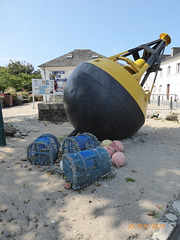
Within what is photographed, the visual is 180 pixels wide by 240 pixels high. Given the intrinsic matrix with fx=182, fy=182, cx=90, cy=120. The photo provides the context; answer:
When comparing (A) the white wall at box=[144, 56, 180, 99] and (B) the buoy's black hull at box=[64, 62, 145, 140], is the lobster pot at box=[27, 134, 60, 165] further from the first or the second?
(A) the white wall at box=[144, 56, 180, 99]

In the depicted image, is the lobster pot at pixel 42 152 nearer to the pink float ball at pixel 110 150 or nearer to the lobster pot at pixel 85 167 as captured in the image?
the lobster pot at pixel 85 167

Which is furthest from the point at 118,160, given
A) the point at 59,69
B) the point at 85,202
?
the point at 59,69

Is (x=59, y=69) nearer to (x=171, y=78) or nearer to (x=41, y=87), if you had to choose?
(x=41, y=87)

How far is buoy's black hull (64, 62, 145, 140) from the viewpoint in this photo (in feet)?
14.0

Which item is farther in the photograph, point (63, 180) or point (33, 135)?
point (33, 135)

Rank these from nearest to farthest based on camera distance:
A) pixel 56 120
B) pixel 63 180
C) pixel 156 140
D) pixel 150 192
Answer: pixel 150 192, pixel 63 180, pixel 156 140, pixel 56 120

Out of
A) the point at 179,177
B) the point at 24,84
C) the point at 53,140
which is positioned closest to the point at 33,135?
the point at 53,140

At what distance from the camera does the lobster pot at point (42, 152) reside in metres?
3.55

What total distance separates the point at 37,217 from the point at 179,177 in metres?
2.50

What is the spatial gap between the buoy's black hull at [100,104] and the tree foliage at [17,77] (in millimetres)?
21730

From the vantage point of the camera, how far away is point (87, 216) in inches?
87.7

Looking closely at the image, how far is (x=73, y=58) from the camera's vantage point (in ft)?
69.9

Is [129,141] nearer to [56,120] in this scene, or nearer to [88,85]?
[88,85]

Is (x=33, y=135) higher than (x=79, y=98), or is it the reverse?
(x=79, y=98)
